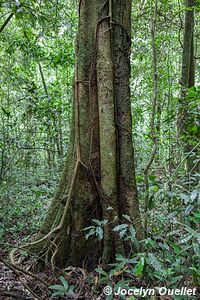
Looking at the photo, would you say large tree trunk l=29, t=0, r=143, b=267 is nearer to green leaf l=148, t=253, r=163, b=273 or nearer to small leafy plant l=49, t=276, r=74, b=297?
small leafy plant l=49, t=276, r=74, b=297

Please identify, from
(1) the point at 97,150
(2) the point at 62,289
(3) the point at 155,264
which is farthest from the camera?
(1) the point at 97,150

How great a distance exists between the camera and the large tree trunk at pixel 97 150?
2.67 m

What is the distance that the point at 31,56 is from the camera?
5516 mm

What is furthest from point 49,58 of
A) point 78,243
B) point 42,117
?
point 78,243

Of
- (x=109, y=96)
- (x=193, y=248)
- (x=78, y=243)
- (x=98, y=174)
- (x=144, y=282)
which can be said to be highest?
(x=109, y=96)

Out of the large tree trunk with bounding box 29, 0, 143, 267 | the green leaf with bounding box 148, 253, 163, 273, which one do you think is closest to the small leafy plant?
the large tree trunk with bounding box 29, 0, 143, 267

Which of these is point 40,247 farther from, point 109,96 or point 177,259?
point 109,96

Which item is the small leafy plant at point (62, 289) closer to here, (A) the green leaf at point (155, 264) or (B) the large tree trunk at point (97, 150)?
(B) the large tree trunk at point (97, 150)

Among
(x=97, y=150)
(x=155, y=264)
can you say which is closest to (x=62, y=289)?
(x=155, y=264)

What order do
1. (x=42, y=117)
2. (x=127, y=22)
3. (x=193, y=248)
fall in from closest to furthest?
(x=193, y=248), (x=127, y=22), (x=42, y=117)

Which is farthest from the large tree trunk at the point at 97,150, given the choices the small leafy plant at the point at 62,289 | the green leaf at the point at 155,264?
the green leaf at the point at 155,264

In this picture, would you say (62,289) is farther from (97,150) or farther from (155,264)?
(97,150)

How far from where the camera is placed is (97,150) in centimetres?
283

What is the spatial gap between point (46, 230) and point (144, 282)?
108 cm
